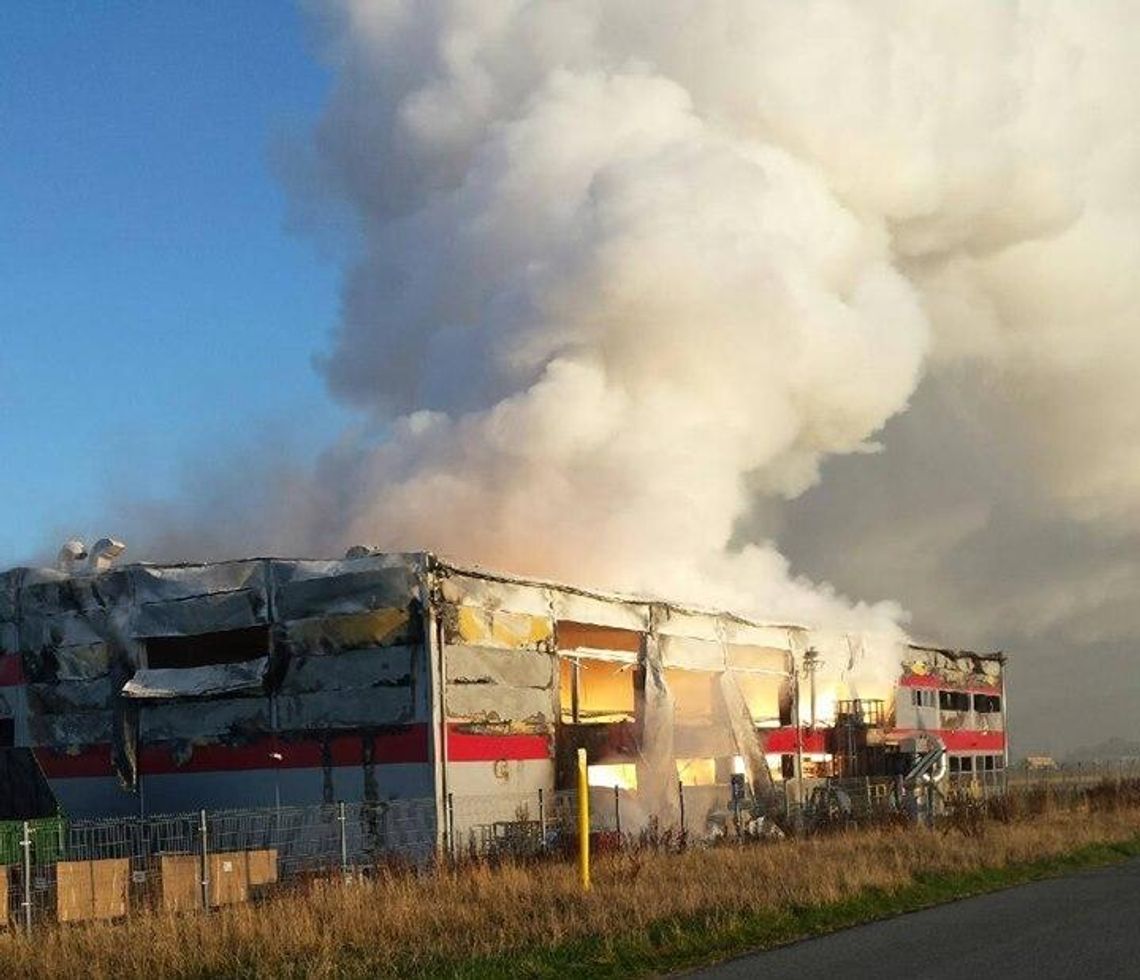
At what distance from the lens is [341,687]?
32.2 m

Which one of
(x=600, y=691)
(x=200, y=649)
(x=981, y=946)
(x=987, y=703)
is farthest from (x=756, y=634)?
(x=981, y=946)

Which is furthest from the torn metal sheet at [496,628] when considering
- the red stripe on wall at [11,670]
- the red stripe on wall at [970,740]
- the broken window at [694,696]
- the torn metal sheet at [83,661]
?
the red stripe on wall at [970,740]

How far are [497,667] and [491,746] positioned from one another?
168 centimetres

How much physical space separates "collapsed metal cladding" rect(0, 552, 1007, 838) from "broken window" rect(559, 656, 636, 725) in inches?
19.8

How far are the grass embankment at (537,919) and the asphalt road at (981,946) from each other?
2.17 ft

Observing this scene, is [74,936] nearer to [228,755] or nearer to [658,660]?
[228,755]

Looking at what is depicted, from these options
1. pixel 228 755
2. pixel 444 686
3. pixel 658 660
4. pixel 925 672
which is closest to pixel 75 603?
pixel 228 755

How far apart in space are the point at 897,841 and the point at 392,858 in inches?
368

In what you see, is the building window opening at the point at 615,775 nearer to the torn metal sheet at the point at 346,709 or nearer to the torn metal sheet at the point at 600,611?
the torn metal sheet at the point at 600,611

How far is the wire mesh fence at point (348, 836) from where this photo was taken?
22.3 m

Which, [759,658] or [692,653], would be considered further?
[759,658]

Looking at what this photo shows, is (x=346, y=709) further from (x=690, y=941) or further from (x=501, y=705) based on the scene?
(x=690, y=941)

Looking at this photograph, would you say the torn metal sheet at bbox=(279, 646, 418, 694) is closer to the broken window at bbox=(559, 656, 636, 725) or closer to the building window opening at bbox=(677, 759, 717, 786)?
the broken window at bbox=(559, 656, 636, 725)

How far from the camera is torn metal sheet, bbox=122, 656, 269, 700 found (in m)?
32.9
